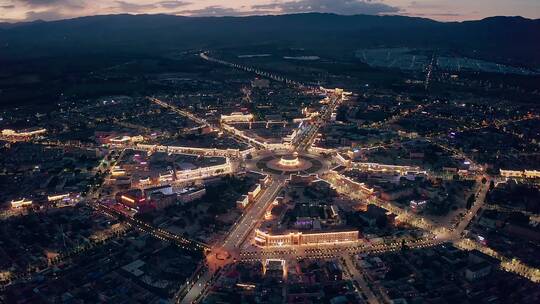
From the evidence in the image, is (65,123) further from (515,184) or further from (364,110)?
(515,184)

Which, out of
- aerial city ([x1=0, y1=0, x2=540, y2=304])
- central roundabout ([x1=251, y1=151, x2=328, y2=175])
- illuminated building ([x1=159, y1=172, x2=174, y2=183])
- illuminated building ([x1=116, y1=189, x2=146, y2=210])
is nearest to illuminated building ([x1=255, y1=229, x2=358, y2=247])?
aerial city ([x1=0, y1=0, x2=540, y2=304])

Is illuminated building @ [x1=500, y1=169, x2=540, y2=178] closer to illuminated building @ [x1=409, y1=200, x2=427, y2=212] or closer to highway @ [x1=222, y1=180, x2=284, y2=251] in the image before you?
illuminated building @ [x1=409, y1=200, x2=427, y2=212]

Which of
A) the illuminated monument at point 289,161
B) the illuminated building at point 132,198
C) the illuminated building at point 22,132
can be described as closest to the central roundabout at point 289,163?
the illuminated monument at point 289,161

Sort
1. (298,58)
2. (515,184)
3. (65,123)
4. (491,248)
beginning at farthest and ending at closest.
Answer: (298,58), (65,123), (515,184), (491,248)

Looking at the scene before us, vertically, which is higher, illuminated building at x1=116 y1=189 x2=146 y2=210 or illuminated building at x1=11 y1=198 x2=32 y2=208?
illuminated building at x1=116 y1=189 x2=146 y2=210

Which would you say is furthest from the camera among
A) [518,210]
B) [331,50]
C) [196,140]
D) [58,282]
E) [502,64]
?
[331,50]

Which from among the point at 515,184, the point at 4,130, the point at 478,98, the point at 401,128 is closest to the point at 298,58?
the point at 478,98

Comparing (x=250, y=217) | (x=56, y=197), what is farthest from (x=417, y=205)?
(x=56, y=197)
